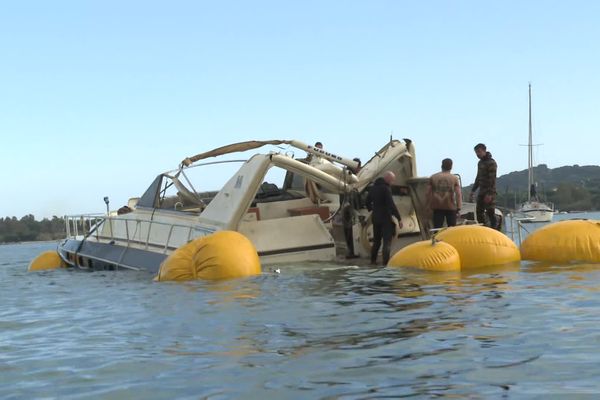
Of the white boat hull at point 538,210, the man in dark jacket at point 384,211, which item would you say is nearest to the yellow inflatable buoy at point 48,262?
the man in dark jacket at point 384,211

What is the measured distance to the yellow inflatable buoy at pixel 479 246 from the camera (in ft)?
37.4

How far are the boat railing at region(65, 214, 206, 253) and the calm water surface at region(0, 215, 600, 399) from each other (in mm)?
3346

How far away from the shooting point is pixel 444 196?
44.5 ft

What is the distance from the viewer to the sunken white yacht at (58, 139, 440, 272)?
13.2 metres

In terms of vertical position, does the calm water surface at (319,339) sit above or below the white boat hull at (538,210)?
below

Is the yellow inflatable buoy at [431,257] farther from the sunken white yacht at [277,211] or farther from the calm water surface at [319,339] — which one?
the sunken white yacht at [277,211]

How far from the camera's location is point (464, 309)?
7.54 m

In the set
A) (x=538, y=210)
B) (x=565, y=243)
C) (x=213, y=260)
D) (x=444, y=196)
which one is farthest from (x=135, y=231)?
(x=538, y=210)

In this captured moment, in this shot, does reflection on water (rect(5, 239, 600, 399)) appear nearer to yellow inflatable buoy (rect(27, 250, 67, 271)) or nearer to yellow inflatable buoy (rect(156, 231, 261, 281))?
yellow inflatable buoy (rect(156, 231, 261, 281))

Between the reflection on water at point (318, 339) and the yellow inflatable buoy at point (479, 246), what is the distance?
0.64 m

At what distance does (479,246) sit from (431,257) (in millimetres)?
971

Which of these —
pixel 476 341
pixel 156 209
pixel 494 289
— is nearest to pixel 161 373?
pixel 476 341

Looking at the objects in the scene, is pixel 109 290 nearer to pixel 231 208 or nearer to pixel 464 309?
pixel 231 208

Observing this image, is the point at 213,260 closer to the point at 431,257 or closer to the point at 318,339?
the point at 431,257
